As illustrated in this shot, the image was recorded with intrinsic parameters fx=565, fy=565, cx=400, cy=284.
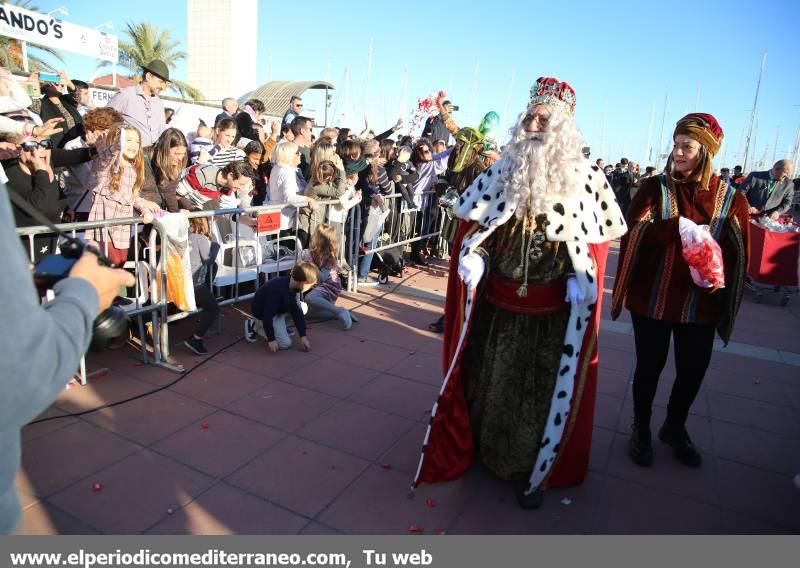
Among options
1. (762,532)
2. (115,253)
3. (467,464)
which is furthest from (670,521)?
(115,253)

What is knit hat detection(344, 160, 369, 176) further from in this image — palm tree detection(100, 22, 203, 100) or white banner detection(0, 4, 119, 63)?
palm tree detection(100, 22, 203, 100)

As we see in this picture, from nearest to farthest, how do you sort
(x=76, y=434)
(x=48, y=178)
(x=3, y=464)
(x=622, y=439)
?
(x=3, y=464) → (x=76, y=434) → (x=622, y=439) → (x=48, y=178)

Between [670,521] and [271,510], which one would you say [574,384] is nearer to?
[670,521]

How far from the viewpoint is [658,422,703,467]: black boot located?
139 inches

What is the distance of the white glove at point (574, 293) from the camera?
9.27 feet

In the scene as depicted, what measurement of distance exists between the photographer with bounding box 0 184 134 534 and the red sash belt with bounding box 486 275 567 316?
2113 millimetres

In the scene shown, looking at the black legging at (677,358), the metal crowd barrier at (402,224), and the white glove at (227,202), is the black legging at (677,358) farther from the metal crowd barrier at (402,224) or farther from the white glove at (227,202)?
the metal crowd barrier at (402,224)

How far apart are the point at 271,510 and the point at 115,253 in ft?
8.33

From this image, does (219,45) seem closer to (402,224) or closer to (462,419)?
(402,224)

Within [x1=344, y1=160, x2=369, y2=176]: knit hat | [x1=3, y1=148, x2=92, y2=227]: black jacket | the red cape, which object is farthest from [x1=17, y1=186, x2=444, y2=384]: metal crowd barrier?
the red cape

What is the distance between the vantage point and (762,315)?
298 inches

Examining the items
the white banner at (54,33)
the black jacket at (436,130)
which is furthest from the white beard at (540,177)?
the white banner at (54,33)

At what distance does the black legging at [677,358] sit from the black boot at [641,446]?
48 mm

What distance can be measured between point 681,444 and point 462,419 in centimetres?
151
